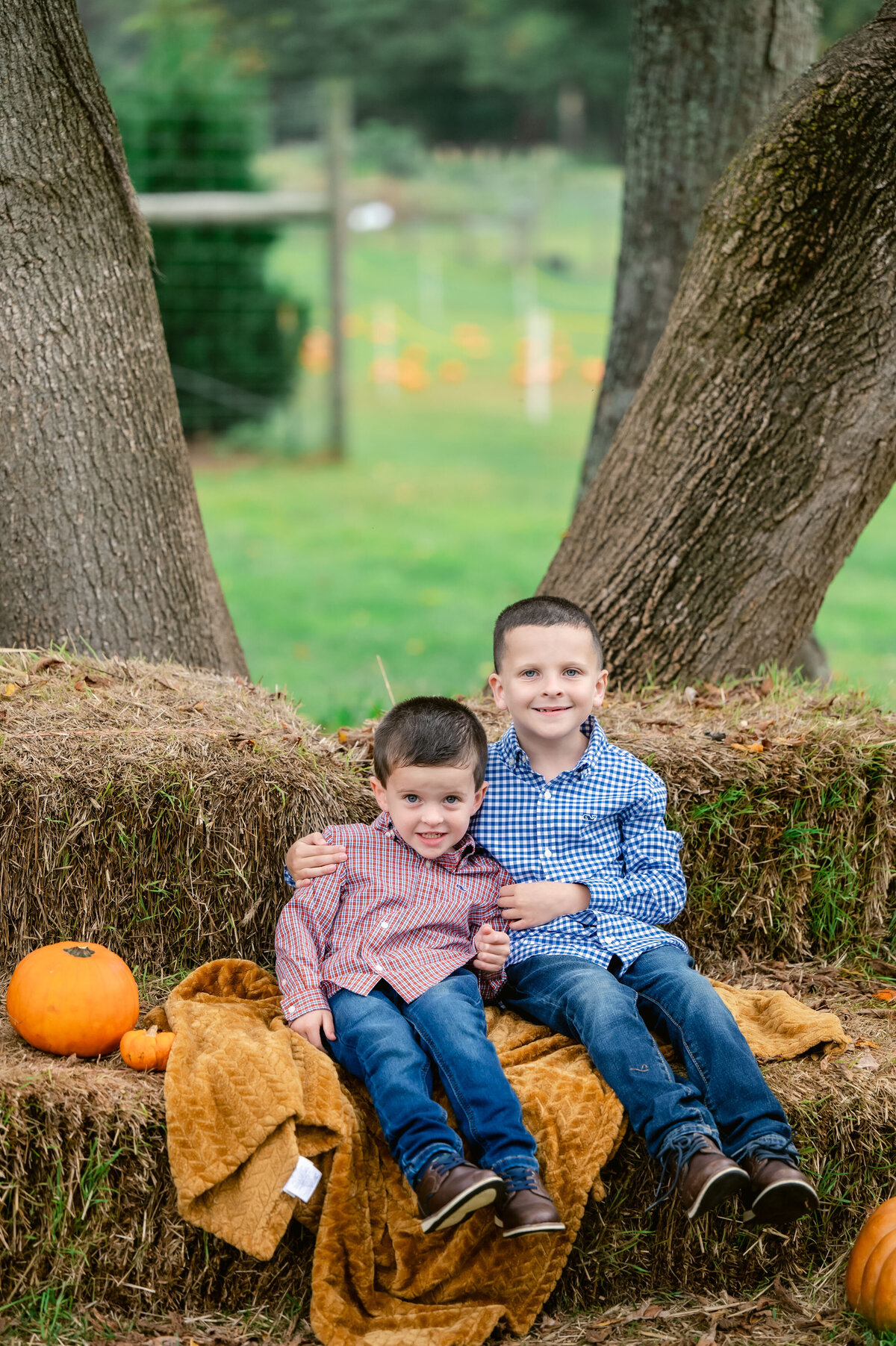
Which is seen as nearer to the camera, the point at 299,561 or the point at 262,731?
the point at 262,731

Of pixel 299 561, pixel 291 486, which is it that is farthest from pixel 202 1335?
pixel 291 486

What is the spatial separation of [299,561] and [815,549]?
21.2ft

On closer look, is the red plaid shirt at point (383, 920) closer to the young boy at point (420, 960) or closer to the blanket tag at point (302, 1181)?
the young boy at point (420, 960)

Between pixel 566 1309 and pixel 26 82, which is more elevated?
pixel 26 82

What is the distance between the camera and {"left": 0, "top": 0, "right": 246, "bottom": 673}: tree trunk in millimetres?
4031

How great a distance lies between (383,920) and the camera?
10.5 ft

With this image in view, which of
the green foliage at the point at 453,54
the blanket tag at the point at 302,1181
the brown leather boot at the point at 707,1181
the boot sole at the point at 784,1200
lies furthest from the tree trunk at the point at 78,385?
the green foliage at the point at 453,54

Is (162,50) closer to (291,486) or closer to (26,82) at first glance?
(291,486)

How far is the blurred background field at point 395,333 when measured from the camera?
9.33 metres

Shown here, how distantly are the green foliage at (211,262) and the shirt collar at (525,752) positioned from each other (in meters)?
9.19

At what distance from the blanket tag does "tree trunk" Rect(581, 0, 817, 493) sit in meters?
3.32

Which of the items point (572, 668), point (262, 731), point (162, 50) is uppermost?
point (162, 50)

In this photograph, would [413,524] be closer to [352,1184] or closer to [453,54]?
[352,1184]

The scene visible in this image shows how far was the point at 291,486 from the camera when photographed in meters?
12.2
